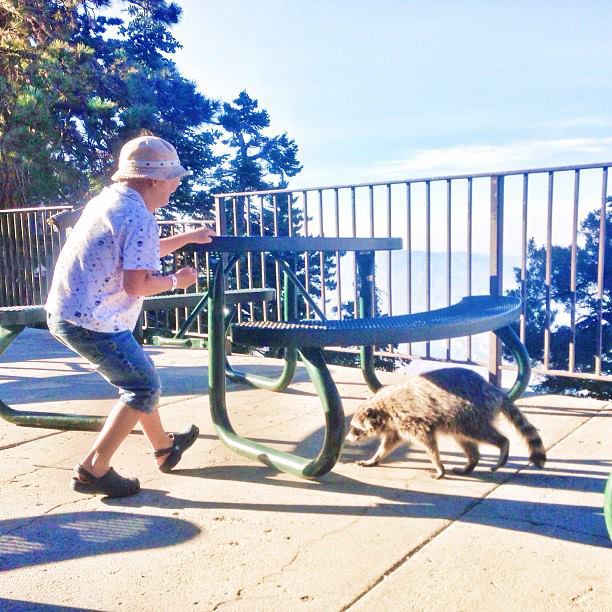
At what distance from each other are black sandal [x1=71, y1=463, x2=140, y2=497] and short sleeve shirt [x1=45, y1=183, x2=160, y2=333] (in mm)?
559

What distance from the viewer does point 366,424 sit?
301 centimetres

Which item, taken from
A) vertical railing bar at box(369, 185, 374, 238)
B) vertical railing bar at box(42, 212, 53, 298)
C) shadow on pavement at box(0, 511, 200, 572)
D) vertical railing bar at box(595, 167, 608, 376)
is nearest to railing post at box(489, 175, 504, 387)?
vertical railing bar at box(595, 167, 608, 376)

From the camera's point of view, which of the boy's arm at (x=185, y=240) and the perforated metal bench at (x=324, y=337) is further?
the boy's arm at (x=185, y=240)

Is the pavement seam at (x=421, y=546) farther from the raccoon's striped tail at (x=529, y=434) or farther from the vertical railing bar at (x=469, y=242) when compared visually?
the vertical railing bar at (x=469, y=242)

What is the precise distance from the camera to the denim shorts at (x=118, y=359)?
259 centimetres

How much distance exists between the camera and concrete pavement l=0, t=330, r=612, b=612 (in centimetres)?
186

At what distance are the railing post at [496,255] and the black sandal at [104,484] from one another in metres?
2.45

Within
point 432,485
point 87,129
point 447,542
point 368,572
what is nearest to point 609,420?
point 432,485

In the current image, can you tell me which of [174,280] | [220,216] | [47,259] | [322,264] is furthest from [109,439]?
[47,259]

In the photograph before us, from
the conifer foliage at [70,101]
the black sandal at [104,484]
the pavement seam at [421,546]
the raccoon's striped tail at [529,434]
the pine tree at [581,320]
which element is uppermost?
the conifer foliage at [70,101]

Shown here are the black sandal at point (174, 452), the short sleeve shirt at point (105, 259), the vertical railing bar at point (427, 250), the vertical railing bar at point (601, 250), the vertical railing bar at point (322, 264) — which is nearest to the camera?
the short sleeve shirt at point (105, 259)

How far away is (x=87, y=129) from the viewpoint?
15.6 metres

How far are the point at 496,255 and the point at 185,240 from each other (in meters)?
2.30

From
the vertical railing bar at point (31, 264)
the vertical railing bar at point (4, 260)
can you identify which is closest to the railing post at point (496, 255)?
the vertical railing bar at point (31, 264)
